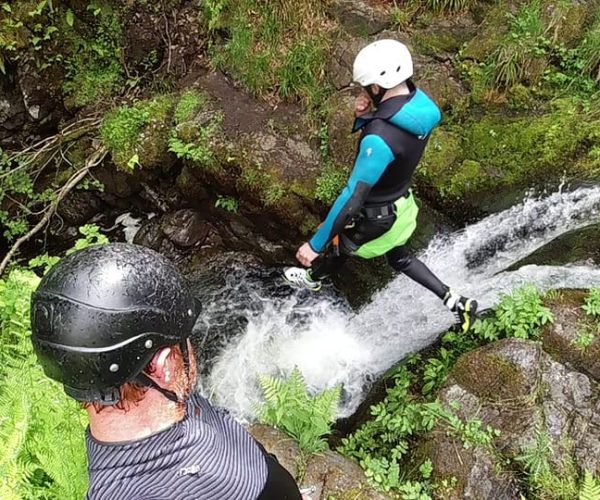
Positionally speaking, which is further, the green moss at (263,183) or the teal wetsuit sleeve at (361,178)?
the green moss at (263,183)

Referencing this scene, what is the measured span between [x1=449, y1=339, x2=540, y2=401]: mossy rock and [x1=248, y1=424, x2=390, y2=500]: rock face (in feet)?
3.40

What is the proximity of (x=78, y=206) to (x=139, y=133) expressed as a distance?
138 centimetres

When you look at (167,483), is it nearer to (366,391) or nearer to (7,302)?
(7,302)

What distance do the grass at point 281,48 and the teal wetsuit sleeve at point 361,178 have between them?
8.79ft

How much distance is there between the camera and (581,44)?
20.4 ft

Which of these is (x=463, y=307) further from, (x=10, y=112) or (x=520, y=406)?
(x=10, y=112)

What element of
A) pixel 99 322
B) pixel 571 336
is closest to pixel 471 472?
pixel 571 336

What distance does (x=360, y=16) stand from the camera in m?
6.72

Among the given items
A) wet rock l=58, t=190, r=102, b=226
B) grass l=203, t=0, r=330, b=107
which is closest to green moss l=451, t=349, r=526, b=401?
grass l=203, t=0, r=330, b=107

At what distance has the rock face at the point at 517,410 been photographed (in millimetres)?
3715

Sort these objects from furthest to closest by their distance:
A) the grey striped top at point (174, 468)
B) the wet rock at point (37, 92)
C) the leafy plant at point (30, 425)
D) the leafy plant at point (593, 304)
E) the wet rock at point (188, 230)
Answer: the wet rock at point (37, 92)
the wet rock at point (188, 230)
the leafy plant at point (593, 304)
the leafy plant at point (30, 425)
the grey striped top at point (174, 468)

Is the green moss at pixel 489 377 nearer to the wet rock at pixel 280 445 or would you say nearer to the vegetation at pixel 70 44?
the wet rock at pixel 280 445

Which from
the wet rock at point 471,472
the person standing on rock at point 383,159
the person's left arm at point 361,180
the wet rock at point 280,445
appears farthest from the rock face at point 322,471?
the person's left arm at point 361,180

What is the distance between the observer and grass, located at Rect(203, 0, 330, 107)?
6.41 metres
